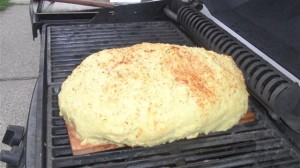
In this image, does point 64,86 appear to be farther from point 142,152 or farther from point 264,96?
point 264,96

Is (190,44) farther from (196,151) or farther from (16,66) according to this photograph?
(16,66)

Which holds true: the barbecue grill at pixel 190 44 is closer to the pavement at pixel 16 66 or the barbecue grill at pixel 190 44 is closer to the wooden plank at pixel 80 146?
the wooden plank at pixel 80 146

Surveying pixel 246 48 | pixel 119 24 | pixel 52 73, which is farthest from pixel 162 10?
pixel 52 73

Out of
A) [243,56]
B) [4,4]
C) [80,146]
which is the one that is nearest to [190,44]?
[243,56]

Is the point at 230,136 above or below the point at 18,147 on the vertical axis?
below

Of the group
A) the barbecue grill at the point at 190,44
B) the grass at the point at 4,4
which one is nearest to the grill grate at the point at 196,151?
the barbecue grill at the point at 190,44
